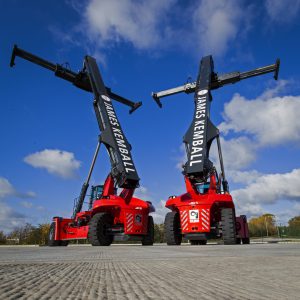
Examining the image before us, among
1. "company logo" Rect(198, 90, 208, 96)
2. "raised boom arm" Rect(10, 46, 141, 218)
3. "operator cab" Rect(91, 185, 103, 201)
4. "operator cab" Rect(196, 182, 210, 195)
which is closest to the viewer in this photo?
"raised boom arm" Rect(10, 46, 141, 218)

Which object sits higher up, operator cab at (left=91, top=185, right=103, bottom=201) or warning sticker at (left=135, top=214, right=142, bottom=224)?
operator cab at (left=91, top=185, right=103, bottom=201)

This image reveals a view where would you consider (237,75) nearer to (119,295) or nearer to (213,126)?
(213,126)

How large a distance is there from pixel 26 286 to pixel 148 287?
0.56 m

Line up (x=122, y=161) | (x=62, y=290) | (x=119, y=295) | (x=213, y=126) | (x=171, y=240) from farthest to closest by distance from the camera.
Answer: (x=213, y=126)
(x=122, y=161)
(x=171, y=240)
(x=62, y=290)
(x=119, y=295)

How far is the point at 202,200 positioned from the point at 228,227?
3.90ft

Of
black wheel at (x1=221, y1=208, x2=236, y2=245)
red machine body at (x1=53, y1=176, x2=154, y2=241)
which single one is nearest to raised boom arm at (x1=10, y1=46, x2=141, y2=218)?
red machine body at (x1=53, y1=176, x2=154, y2=241)

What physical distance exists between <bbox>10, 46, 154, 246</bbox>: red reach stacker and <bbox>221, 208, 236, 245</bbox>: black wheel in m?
3.01

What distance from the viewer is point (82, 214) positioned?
13.2m

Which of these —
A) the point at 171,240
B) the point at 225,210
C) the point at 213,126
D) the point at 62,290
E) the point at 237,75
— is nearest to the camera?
the point at 62,290

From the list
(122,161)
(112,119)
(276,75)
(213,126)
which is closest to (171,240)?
(122,161)

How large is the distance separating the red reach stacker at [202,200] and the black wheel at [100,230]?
6.74 ft

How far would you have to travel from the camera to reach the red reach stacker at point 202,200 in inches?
413

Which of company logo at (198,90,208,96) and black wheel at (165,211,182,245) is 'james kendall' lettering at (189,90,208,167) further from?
black wheel at (165,211,182,245)

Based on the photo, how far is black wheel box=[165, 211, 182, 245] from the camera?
11.4 metres
